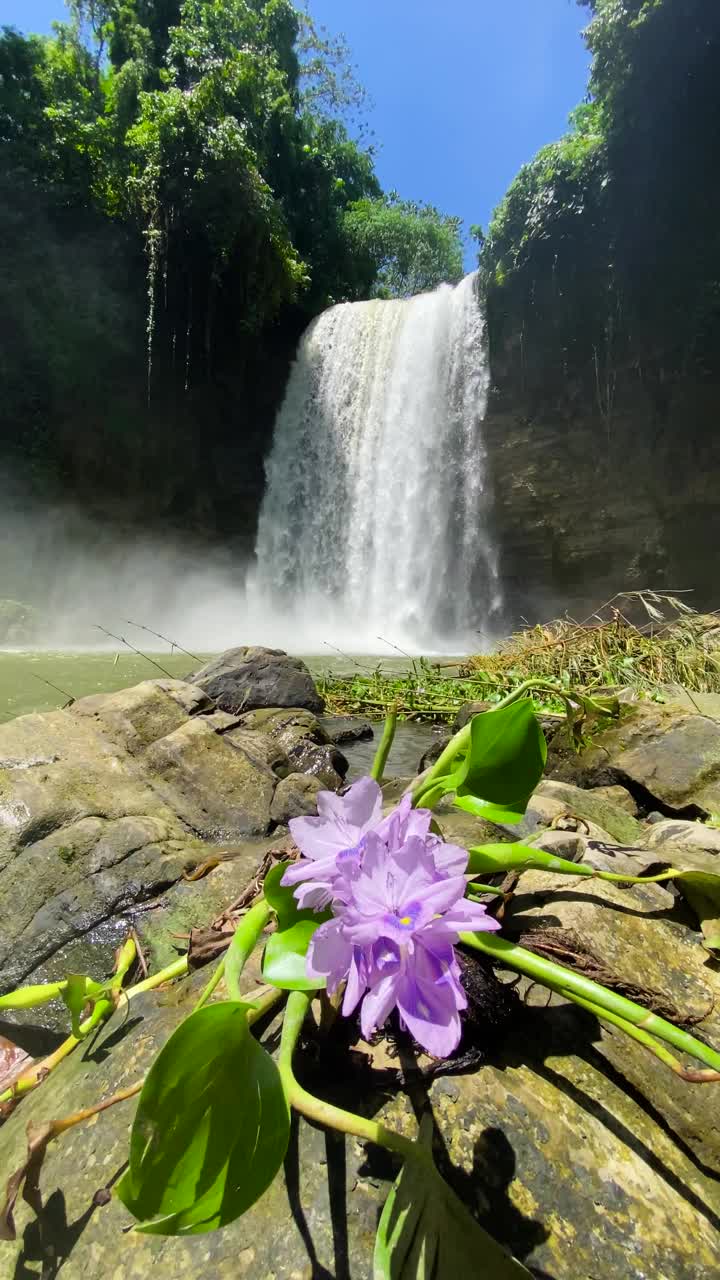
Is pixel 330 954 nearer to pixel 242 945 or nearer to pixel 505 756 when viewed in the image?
pixel 242 945

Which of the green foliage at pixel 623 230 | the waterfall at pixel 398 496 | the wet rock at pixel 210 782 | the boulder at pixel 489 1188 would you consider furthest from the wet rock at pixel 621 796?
the green foliage at pixel 623 230

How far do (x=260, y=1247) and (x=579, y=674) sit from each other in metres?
4.12

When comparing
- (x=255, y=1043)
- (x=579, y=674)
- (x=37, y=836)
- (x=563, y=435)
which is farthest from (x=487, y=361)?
(x=255, y=1043)

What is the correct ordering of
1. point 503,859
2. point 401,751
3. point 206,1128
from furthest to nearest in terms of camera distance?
point 401,751, point 503,859, point 206,1128

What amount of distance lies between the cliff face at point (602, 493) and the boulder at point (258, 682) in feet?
28.3

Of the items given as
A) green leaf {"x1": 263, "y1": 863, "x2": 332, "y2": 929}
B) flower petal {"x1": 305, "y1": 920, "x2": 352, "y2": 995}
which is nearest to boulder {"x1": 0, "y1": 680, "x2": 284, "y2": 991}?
green leaf {"x1": 263, "y1": 863, "x2": 332, "y2": 929}

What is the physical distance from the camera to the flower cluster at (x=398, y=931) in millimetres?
455

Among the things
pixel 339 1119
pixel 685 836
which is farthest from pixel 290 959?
pixel 685 836

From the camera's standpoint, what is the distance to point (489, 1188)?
0.62 meters

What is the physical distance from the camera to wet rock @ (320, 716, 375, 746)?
182 inches

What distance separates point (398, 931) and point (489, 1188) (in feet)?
1.26

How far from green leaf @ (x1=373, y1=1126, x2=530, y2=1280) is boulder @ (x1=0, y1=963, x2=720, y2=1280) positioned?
17 cm

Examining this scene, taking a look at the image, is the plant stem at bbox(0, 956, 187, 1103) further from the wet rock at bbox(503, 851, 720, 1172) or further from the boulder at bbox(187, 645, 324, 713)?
the boulder at bbox(187, 645, 324, 713)

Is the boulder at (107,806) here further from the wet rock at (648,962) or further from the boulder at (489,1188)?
the wet rock at (648,962)
